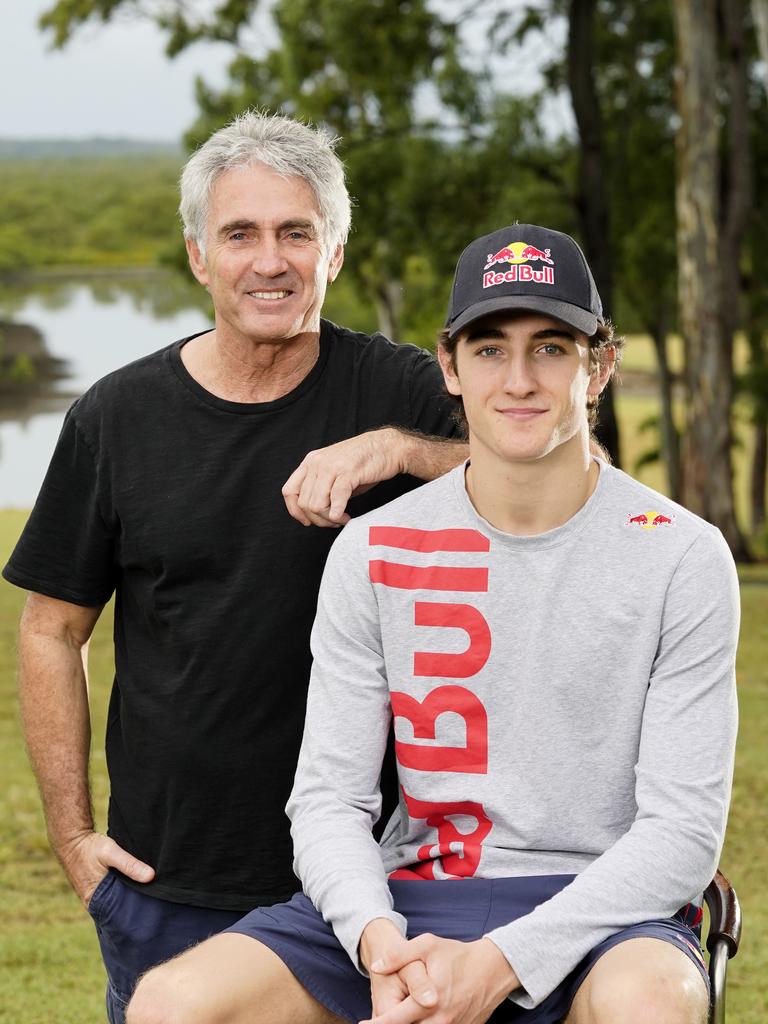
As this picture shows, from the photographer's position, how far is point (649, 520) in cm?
263

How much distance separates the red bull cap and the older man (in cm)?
39

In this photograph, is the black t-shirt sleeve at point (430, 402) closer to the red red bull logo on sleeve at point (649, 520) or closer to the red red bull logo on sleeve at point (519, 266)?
the red red bull logo on sleeve at point (519, 266)

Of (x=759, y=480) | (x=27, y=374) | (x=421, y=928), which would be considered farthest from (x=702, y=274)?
(x=759, y=480)

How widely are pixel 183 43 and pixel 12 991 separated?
18.9 metres

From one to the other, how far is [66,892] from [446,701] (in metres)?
3.85

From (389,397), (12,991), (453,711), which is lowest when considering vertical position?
(12,991)

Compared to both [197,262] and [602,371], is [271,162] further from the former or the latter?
[602,371]

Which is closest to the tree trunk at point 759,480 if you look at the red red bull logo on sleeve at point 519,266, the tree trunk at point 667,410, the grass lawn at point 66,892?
the tree trunk at point 667,410

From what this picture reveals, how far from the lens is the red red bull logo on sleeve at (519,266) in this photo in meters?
2.64

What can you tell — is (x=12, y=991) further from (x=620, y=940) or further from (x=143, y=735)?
(x=620, y=940)

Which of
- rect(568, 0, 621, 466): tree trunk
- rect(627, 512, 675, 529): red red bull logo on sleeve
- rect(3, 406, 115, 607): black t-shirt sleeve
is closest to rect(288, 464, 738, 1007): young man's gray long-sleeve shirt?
rect(627, 512, 675, 529): red red bull logo on sleeve

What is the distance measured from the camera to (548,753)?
2584 mm

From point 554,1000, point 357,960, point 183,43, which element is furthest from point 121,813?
point 183,43

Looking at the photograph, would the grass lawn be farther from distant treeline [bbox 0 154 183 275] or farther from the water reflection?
distant treeline [bbox 0 154 183 275]
